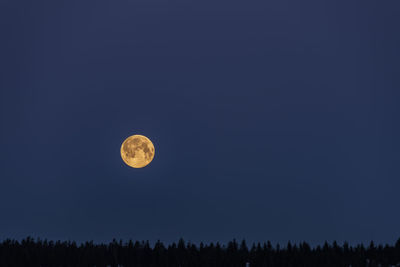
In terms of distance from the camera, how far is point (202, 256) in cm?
2606

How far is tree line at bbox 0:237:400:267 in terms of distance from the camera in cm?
2511

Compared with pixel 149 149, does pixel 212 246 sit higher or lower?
lower

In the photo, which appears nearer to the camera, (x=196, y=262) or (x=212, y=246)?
(x=196, y=262)

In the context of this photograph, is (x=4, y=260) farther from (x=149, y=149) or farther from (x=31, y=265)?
(x=149, y=149)

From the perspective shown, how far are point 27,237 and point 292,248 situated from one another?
59.5ft

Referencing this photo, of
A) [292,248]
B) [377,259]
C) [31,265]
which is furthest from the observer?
[292,248]

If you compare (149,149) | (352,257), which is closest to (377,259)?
(352,257)

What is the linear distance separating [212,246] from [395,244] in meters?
11.4

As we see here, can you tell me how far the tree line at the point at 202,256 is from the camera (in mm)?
25109

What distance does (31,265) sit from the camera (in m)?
24.8

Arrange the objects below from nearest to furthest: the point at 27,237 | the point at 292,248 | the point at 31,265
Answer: the point at 31,265
the point at 292,248
the point at 27,237

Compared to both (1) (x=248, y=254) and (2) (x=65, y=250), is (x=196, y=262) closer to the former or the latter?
(1) (x=248, y=254)

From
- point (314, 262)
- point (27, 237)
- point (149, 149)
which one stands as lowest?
point (314, 262)

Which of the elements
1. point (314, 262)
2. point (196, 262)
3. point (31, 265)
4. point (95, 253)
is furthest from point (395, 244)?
point (31, 265)
